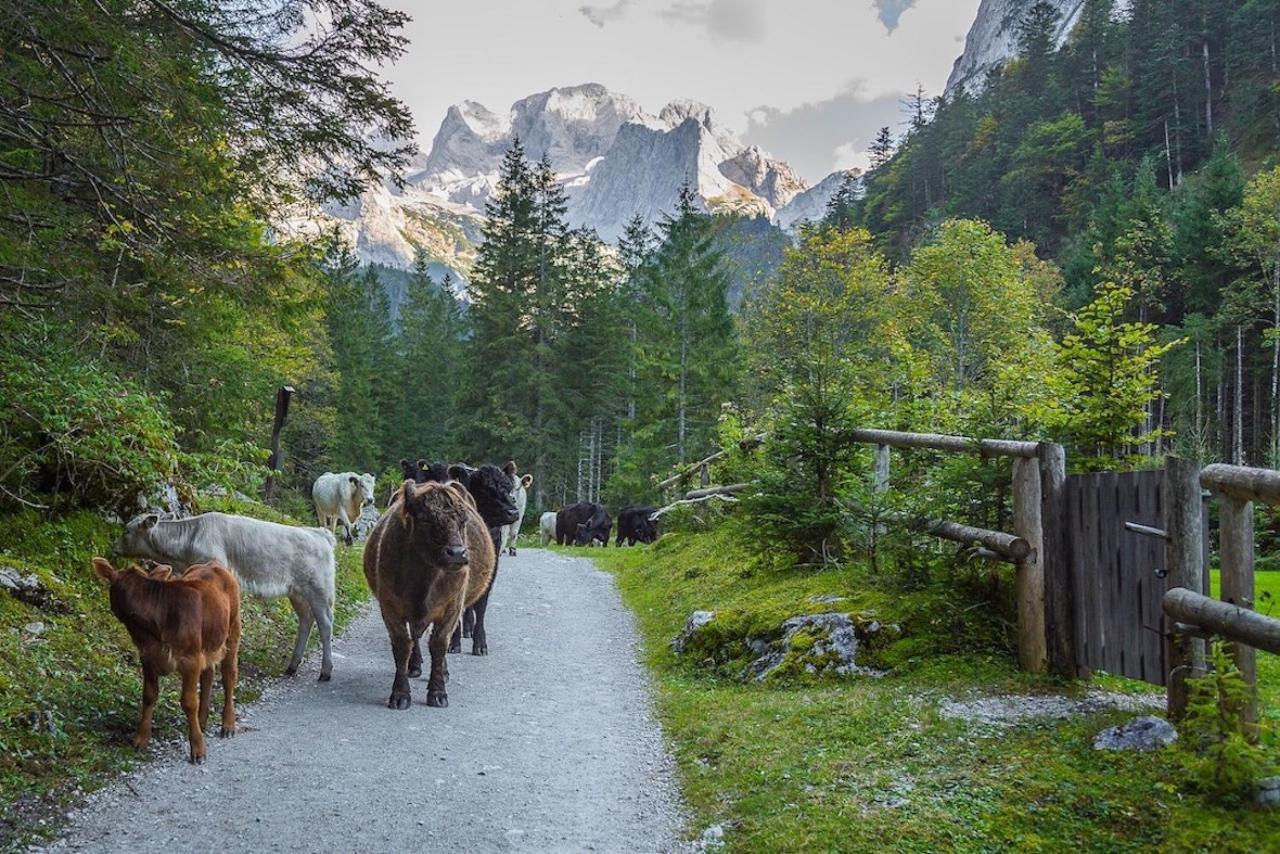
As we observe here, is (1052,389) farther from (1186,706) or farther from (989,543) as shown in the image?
(1186,706)

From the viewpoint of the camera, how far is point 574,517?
98.3 ft

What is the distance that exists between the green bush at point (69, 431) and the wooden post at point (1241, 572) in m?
8.50

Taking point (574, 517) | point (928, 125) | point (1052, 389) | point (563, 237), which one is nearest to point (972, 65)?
point (928, 125)

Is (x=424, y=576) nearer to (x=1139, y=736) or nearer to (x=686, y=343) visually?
(x=1139, y=736)

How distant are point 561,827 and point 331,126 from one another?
6.49m

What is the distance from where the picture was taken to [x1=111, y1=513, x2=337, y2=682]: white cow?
7.44 meters

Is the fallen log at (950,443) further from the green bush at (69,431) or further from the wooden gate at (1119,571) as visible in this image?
the green bush at (69,431)

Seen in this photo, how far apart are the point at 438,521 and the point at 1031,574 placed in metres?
4.65

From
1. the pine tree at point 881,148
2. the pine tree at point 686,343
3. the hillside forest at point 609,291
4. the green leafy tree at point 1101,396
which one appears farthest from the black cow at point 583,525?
the pine tree at point 881,148

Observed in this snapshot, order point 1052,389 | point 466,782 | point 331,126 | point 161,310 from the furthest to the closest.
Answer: point 161,310 < point 1052,389 < point 331,126 < point 466,782

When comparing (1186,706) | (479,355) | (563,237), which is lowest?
(1186,706)

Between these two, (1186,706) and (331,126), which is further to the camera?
(331,126)

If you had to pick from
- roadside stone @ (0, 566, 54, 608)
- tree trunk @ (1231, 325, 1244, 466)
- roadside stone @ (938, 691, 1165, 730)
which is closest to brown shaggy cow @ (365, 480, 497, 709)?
roadside stone @ (0, 566, 54, 608)

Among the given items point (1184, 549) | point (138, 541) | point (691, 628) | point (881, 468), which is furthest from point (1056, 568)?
point (138, 541)
